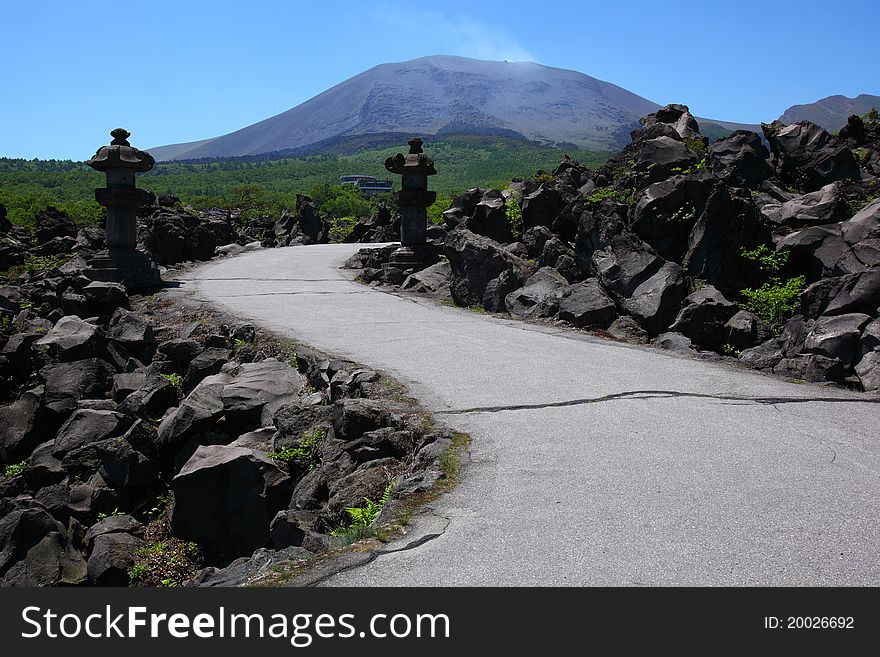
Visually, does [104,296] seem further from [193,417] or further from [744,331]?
[744,331]

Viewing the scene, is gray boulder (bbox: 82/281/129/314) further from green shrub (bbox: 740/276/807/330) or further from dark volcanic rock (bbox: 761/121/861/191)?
dark volcanic rock (bbox: 761/121/861/191)

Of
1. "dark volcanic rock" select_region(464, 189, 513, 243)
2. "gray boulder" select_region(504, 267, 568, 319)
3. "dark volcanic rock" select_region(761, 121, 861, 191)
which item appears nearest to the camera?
"gray boulder" select_region(504, 267, 568, 319)

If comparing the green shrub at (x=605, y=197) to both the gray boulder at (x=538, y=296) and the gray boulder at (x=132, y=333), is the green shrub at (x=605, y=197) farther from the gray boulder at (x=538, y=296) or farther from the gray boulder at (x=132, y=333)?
the gray boulder at (x=132, y=333)

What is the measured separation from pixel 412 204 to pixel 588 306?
818 centimetres

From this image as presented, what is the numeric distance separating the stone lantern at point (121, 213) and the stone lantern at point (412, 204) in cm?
559

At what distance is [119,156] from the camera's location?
604 inches

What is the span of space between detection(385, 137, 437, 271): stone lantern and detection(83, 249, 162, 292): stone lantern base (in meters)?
5.41

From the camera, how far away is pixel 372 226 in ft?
103

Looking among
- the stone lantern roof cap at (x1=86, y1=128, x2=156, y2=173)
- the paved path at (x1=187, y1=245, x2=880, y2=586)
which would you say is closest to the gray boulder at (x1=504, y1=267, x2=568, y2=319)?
the paved path at (x1=187, y1=245, x2=880, y2=586)

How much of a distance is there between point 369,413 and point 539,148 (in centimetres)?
17480

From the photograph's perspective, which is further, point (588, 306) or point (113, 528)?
point (588, 306)

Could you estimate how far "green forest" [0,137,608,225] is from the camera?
68.2 metres

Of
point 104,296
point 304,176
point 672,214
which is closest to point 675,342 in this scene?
point 672,214

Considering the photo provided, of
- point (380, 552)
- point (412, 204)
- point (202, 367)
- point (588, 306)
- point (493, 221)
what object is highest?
point (412, 204)
